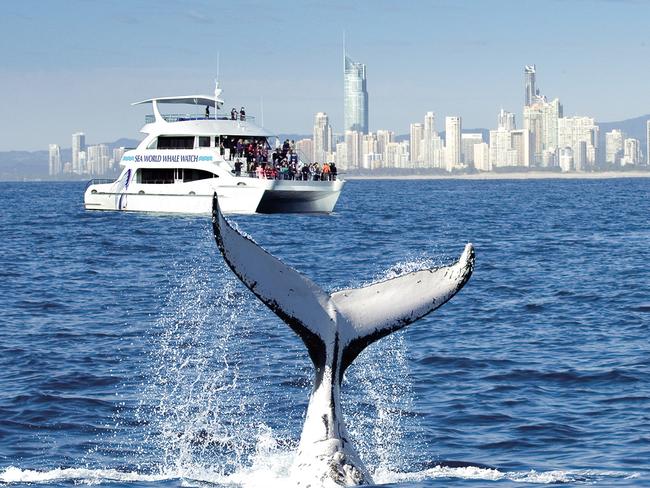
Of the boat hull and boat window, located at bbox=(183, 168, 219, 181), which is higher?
boat window, located at bbox=(183, 168, 219, 181)

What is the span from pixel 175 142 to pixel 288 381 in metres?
41.5

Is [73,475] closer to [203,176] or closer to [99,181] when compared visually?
[203,176]

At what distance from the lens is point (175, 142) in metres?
56.1

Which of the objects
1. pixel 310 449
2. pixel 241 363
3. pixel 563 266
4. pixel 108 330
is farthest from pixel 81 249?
pixel 310 449

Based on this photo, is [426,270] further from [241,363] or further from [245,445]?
[241,363]

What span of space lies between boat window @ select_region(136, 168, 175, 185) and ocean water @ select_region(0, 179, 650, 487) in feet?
83.2

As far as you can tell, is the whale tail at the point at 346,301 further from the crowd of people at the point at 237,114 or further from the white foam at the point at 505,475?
the crowd of people at the point at 237,114

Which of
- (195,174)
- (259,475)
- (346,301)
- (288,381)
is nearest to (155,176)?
(195,174)

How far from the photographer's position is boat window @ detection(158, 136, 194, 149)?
55.4m

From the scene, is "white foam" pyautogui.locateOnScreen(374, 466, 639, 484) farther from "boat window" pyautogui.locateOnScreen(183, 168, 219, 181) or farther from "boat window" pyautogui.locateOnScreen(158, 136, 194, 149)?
"boat window" pyautogui.locateOnScreen(158, 136, 194, 149)

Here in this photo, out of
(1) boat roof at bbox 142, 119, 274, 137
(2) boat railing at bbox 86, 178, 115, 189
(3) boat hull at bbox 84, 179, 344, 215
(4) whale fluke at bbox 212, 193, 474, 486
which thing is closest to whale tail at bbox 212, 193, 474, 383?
(4) whale fluke at bbox 212, 193, 474, 486

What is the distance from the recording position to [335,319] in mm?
8336

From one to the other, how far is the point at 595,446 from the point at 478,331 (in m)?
7.76

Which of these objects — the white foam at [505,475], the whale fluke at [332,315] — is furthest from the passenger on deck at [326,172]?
the whale fluke at [332,315]
